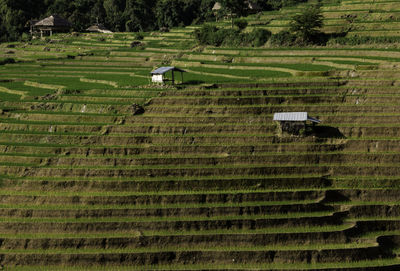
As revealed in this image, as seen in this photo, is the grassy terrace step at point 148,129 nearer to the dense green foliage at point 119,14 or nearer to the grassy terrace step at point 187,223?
the grassy terrace step at point 187,223

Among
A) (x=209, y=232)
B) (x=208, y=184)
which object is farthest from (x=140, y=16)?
(x=209, y=232)

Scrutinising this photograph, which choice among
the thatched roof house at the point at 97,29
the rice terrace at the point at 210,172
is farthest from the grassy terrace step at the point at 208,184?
the thatched roof house at the point at 97,29

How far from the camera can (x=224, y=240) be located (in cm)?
2314

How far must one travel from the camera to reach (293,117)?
2702 centimetres

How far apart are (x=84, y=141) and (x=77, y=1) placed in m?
78.1

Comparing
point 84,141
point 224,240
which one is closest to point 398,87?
point 224,240

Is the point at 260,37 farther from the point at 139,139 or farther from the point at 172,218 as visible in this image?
the point at 172,218

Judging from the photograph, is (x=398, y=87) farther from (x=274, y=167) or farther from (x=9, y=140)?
(x=9, y=140)

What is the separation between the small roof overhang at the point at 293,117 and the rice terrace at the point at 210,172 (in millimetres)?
360

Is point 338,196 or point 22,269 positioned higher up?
point 338,196

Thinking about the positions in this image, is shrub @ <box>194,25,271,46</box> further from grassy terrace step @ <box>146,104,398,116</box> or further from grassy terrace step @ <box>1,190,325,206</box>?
grassy terrace step @ <box>1,190,325,206</box>

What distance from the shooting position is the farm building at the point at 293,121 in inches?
1057

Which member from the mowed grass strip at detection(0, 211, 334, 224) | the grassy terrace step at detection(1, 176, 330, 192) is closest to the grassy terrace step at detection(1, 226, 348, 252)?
the mowed grass strip at detection(0, 211, 334, 224)

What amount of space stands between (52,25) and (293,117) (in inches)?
2383
